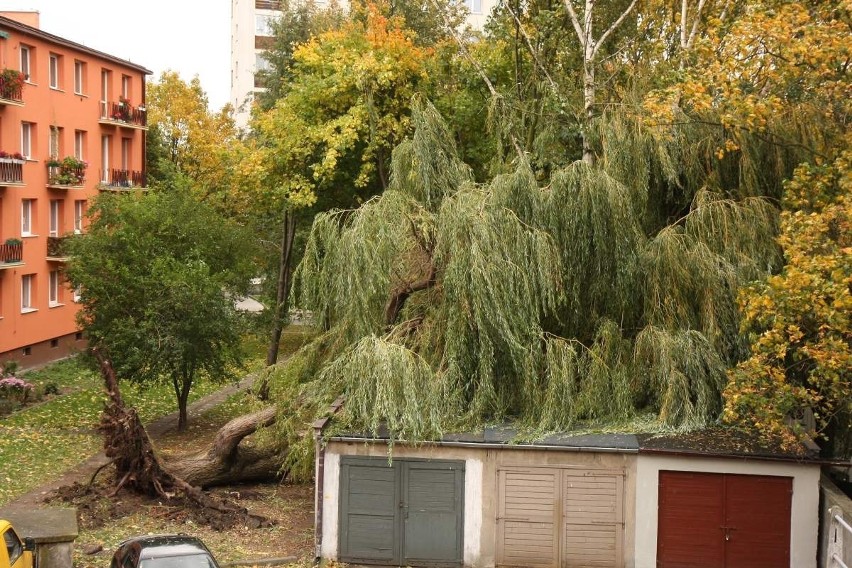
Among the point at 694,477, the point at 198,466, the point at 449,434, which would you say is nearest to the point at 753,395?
the point at 694,477

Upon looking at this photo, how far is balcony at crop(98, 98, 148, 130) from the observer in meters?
45.8

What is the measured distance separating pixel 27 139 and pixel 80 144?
453 cm

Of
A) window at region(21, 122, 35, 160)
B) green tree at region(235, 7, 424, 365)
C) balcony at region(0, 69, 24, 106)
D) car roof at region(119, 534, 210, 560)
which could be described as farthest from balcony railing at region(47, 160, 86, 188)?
car roof at region(119, 534, 210, 560)

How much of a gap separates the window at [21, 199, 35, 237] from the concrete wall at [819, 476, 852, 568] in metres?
33.3

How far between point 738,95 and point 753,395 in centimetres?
514

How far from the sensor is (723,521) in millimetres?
16156

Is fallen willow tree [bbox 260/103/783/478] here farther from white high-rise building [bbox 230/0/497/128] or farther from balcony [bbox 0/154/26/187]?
white high-rise building [bbox 230/0/497/128]

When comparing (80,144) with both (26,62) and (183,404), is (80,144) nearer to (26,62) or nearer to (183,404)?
(26,62)

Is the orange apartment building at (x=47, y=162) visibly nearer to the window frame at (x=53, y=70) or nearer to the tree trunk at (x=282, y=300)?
the window frame at (x=53, y=70)

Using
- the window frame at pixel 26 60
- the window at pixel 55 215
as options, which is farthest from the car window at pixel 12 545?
the window at pixel 55 215

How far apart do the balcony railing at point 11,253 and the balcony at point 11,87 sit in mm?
5407

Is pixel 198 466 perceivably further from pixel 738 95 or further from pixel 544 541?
pixel 738 95

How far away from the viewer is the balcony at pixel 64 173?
40.8m

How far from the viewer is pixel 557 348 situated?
17203mm
